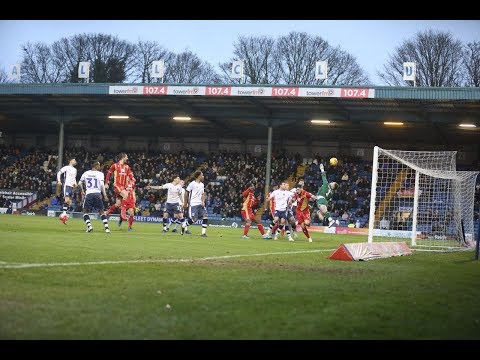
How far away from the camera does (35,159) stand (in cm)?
5572

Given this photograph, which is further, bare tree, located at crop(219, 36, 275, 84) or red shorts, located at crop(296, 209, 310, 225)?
bare tree, located at crop(219, 36, 275, 84)

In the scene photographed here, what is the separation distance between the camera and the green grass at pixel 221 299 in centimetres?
663

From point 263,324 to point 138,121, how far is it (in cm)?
4673

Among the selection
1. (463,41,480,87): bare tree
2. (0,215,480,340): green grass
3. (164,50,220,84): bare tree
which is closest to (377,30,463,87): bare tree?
(463,41,480,87): bare tree

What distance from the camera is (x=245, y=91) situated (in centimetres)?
4056

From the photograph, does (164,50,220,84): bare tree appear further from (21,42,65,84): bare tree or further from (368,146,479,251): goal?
(368,146,479,251): goal

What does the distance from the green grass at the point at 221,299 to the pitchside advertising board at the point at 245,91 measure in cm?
2597

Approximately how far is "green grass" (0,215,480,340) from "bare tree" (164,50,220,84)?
52390 millimetres

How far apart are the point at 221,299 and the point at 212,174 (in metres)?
42.8

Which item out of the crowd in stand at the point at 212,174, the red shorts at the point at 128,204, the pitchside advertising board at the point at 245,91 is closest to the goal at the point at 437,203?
the red shorts at the point at 128,204

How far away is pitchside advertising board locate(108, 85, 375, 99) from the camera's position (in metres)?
38.8

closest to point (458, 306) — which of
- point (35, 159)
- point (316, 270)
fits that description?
point (316, 270)

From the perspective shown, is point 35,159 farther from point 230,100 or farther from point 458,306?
point 458,306

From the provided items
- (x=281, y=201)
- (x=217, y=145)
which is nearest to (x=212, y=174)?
(x=217, y=145)
